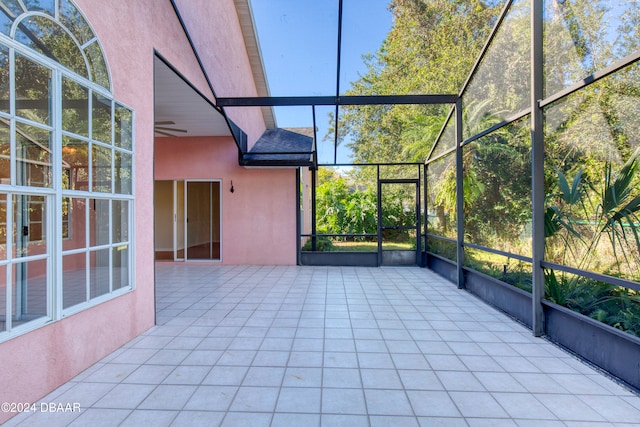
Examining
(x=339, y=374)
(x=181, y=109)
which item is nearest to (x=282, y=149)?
(x=181, y=109)

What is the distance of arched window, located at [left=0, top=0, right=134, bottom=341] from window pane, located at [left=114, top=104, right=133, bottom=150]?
0.6 inches

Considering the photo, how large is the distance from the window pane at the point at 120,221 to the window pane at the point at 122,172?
13 cm

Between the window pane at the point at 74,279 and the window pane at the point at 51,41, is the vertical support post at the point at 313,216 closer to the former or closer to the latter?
the window pane at the point at 74,279

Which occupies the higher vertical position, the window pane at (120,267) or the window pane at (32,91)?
the window pane at (32,91)

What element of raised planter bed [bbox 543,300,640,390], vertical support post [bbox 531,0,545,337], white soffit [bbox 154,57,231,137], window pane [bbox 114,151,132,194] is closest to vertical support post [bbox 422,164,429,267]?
vertical support post [bbox 531,0,545,337]

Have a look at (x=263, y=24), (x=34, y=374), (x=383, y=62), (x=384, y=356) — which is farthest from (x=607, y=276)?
(x=383, y=62)

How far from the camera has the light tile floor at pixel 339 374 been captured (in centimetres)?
209

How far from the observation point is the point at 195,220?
8.83 metres

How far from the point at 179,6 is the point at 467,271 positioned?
233 inches

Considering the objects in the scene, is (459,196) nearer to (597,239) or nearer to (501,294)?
(501,294)

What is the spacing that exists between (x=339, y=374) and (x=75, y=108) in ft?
9.97

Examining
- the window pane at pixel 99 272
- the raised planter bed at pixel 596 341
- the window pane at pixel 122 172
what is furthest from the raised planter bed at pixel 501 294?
the window pane at pixel 122 172

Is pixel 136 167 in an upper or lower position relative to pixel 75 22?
lower

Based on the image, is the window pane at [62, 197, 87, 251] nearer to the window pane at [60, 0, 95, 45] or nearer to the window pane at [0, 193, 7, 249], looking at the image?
the window pane at [0, 193, 7, 249]
